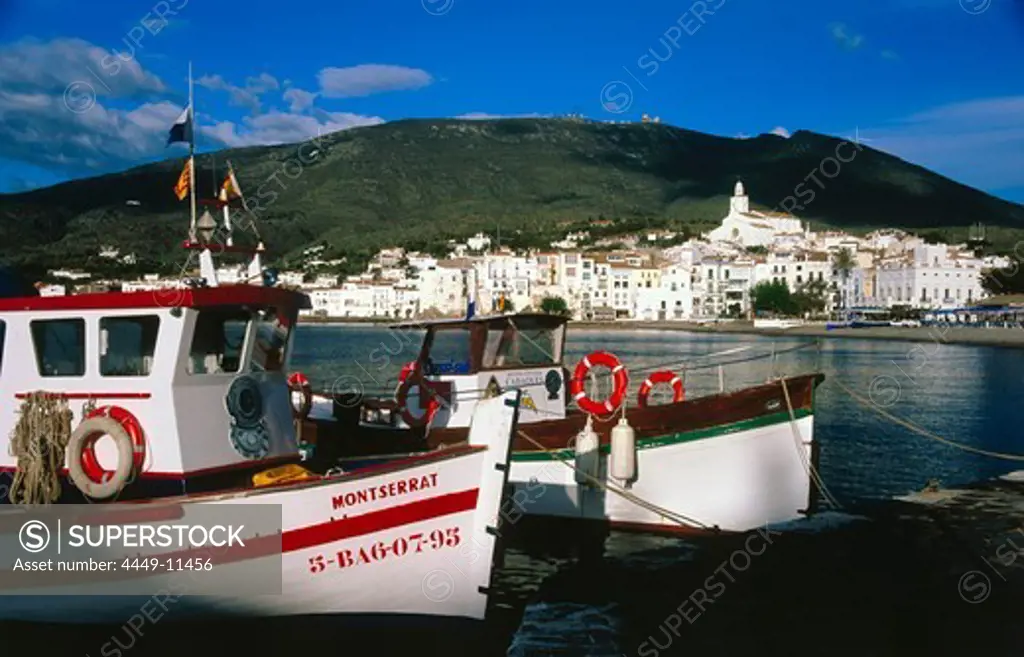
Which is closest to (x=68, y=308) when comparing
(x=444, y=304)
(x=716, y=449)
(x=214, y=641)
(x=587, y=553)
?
(x=214, y=641)

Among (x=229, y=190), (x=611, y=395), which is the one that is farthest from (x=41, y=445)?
(x=611, y=395)

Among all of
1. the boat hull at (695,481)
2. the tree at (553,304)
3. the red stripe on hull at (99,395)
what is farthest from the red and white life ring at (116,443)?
the tree at (553,304)

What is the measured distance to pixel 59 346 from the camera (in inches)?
406

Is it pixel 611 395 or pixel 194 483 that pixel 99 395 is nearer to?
pixel 194 483

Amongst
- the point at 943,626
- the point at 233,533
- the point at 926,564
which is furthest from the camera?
the point at 926,564

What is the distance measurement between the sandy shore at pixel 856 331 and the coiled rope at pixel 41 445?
90447mm

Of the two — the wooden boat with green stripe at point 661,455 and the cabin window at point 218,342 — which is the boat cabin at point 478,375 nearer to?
the wooden boat with green stripe at point 661,455

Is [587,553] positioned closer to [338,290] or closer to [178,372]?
[178,372]

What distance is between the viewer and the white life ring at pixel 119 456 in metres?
9.73

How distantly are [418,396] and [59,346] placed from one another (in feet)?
22.9

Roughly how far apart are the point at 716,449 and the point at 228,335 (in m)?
7.38

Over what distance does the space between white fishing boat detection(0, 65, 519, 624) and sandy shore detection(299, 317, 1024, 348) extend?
8861 cm

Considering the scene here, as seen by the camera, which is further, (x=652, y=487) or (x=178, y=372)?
(x=652, y=487)

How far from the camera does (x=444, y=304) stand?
16562cm
